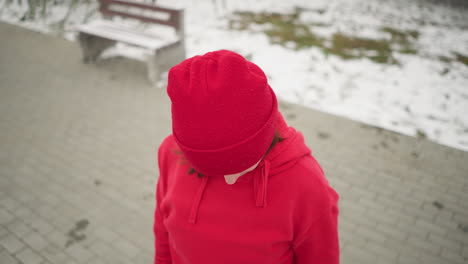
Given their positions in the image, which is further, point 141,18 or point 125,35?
point 141,18

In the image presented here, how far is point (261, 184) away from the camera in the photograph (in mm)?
1058

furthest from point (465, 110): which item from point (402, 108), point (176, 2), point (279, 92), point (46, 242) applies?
point (176, 2)

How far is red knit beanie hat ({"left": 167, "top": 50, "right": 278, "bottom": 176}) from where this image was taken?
0.88 meters

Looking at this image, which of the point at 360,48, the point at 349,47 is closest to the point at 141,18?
the point at 349,47

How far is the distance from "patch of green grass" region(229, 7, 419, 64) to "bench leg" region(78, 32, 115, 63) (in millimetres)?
2621

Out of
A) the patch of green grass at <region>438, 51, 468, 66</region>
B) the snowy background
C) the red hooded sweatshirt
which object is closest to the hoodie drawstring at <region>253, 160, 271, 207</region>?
the red hooded sweatshirt

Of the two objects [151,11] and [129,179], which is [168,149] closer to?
[129,179]

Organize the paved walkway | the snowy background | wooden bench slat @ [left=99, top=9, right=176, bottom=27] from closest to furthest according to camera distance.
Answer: the paved walkway
the snowy background
wooden bench slat @ [left=99, top=9, right=176, bottom=27]

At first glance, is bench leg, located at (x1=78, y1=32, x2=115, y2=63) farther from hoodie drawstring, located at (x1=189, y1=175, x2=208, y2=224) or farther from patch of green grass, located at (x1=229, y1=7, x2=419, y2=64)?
hoodie drawstring, located at (x1=189, y1=175, x2=208, y2=224)

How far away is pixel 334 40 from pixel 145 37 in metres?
3.49

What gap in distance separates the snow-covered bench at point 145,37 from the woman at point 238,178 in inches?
147

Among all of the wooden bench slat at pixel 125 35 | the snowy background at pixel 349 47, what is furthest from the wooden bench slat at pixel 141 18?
the snowy background at pixel 349 47

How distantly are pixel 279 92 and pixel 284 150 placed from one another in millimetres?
3588

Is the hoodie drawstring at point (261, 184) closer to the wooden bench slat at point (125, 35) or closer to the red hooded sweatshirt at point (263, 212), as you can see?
the red hooded sweatshirt at point (263, 212)
